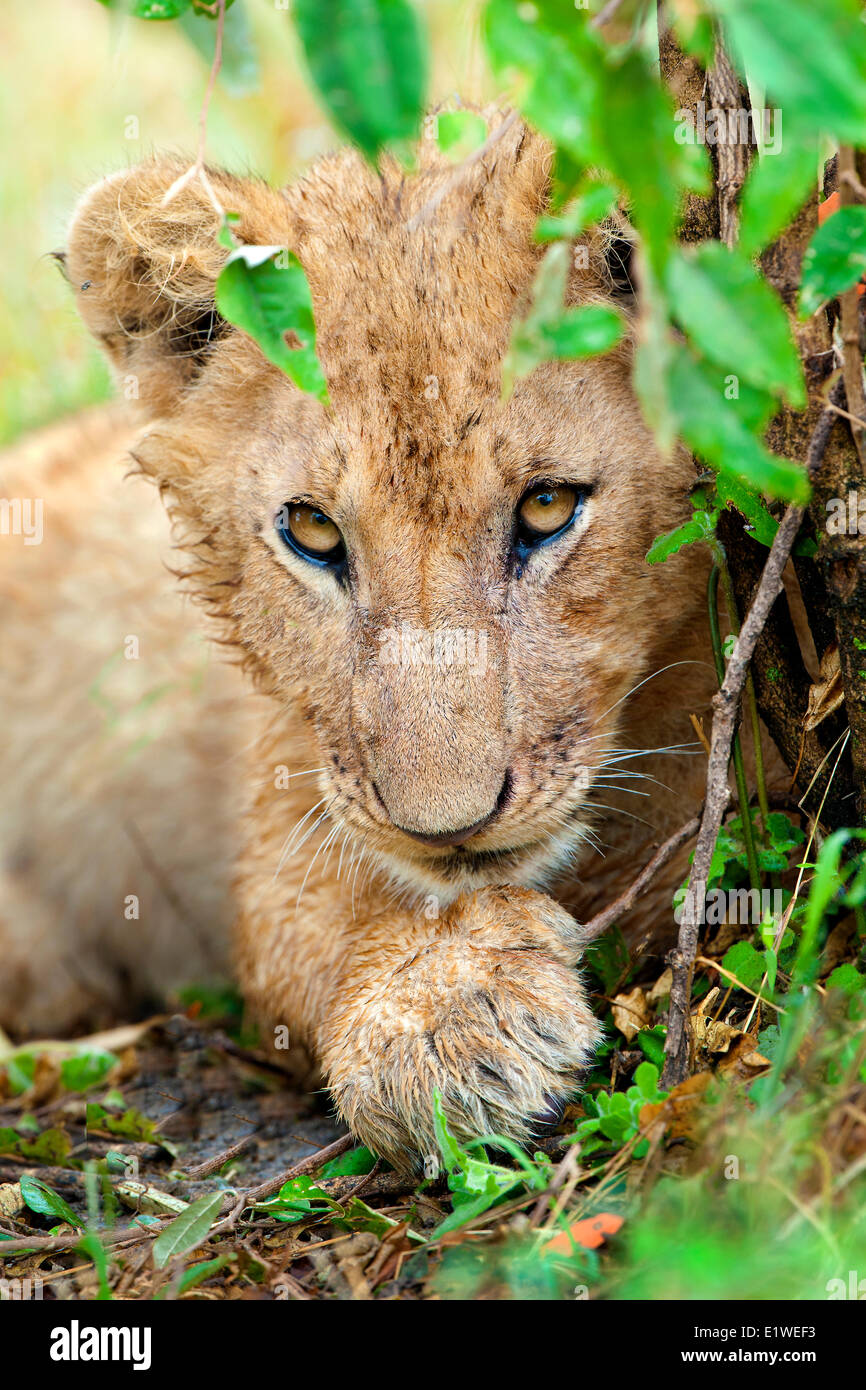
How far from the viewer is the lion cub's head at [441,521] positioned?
8.98ft

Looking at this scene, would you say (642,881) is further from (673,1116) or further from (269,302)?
(269,302)

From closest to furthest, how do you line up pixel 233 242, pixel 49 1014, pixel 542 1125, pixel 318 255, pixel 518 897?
pixel 233 242 < pixel 542 1125 < pixel 518 897 < pixel 318 255 < pixel 49 1014

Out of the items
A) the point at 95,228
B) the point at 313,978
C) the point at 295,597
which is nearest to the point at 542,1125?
the point at 313,978

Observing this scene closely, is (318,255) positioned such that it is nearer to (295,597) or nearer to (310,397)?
(310,397)

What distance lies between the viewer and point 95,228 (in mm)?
3332

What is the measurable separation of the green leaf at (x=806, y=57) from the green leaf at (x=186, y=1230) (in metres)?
2.10

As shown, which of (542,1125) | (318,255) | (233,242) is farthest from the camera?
(318,255)

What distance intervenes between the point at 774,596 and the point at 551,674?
532mm

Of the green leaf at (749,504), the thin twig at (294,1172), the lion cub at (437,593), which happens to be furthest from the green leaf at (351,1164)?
the green leaf at (749,504)

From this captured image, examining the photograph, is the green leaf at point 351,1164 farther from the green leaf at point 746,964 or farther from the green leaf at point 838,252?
the green leaf at point 838,252

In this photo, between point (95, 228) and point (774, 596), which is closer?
point (774, 596)

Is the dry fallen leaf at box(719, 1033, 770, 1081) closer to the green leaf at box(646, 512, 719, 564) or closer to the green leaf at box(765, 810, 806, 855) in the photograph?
the green leaf at box(765, 810, 806, 855)

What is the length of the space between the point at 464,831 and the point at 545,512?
28.0 inches

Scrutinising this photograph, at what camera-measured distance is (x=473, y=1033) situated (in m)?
2.71
